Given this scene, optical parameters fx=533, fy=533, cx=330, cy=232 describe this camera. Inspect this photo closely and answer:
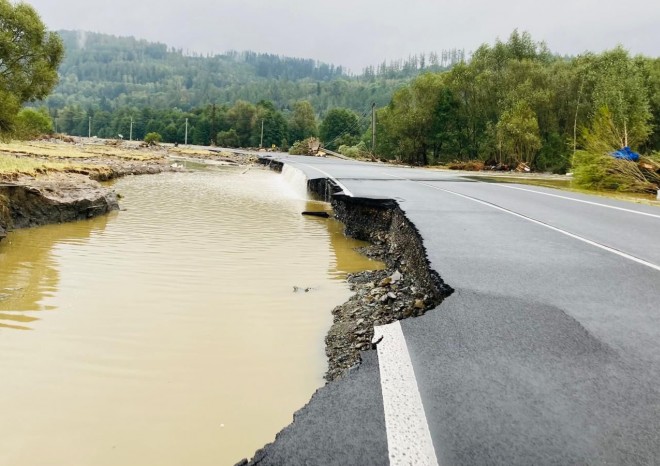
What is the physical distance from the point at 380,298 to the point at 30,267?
5.82 metres

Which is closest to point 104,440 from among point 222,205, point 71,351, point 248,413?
point 248,413

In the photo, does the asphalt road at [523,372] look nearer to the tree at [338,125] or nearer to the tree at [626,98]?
the tree at [626,98]

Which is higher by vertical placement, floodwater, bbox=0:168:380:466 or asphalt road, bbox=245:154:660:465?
asphalt road, bbox=245:154:660:465

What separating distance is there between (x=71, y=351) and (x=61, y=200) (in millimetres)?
9929

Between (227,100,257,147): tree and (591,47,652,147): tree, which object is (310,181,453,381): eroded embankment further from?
(227,100,257,147): tree

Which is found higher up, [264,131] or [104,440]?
[264,131]

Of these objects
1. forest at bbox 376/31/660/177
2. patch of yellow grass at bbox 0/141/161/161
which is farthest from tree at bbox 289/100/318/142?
patch of yellow grass at bbox 0/141/161/161

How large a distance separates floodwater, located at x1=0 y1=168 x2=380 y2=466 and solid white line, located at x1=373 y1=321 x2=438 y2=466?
916mm

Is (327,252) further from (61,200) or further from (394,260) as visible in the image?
(61,200)

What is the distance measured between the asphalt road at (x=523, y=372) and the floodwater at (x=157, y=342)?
1038 mm

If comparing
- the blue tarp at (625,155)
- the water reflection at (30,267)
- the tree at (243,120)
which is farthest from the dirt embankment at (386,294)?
the tree at (243,120)

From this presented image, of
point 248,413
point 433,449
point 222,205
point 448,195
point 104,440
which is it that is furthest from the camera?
point 222,205

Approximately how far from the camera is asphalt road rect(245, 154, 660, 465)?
2.45m

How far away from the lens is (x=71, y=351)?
4.98 meters
